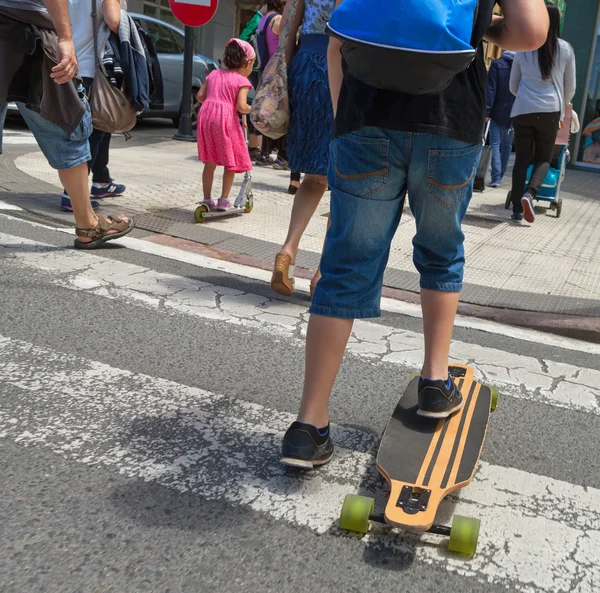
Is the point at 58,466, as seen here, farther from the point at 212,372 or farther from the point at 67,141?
the point at 67,141

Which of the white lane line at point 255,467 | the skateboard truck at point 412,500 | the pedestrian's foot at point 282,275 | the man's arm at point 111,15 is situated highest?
the man's arm at point 111,15

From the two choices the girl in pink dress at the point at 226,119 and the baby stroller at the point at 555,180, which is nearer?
the girl in pink dress at the point at 226,119

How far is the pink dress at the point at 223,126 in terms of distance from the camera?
21.0 ft

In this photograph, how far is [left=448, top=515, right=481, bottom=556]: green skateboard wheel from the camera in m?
1.96

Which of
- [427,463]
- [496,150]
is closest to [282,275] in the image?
[427,463]

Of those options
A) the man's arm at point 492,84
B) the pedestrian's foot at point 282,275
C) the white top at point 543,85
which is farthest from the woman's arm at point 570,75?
the pedestrian's foot at point 282,275

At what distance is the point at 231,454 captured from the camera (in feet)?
8.07

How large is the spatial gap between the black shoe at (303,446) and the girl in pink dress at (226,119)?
165 inches

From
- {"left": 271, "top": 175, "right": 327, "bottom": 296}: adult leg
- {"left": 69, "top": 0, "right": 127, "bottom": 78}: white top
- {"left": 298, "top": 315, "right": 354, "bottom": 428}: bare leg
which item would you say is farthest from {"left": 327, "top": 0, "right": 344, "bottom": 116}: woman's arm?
{"left": 69, "top": 0, "right": 127, "bottom": 78}: white top

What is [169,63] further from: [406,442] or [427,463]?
[427,463]

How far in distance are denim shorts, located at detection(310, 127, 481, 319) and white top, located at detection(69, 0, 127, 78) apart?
398 cm

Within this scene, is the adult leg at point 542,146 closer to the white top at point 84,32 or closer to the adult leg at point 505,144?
the adult leg at point 505,144

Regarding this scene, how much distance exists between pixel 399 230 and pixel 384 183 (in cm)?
431

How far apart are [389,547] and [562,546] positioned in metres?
0.47
